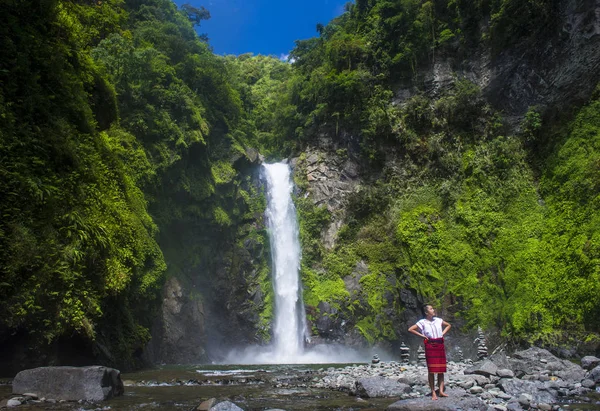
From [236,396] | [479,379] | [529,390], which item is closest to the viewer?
[529,390]

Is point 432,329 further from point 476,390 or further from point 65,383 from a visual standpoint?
point 65,383

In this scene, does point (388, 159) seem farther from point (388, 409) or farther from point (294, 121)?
point (388, 409)

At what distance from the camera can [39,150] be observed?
29.5 ft

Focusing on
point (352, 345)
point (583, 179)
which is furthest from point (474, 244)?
point (352, 345)

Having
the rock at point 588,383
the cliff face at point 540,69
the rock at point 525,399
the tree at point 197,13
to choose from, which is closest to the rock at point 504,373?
the rock at point 588,383

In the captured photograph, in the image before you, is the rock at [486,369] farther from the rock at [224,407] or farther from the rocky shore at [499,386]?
the rock at [224,407]

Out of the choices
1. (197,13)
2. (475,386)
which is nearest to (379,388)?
(475,386)

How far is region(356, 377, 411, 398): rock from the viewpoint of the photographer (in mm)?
7680

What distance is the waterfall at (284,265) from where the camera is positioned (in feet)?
71.0

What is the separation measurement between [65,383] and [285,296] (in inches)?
653

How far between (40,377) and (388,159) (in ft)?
67.0

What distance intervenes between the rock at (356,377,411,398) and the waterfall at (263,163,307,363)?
12.7m

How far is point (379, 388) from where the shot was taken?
7.84 meters

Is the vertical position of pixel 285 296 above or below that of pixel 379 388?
above
